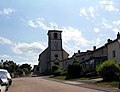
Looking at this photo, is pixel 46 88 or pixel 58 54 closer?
pixel 46 88

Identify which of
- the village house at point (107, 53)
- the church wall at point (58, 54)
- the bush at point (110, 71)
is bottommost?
the bush at point (110, 71)

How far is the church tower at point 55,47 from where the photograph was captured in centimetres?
10031

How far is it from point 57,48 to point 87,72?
45.5 metres

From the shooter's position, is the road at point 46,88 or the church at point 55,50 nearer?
the road at point 46,88

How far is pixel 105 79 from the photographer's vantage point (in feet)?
118

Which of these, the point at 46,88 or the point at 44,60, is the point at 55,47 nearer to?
the point at 44,60

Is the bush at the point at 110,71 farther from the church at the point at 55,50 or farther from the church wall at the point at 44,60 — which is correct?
the church wall at the point at 44,60

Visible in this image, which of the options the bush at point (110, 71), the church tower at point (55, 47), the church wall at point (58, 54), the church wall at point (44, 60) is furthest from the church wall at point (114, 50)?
the church wall at point (44, 60)

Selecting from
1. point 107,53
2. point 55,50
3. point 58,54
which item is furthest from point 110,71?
point 58,54

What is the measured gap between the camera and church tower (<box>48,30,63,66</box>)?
100312 millimetres

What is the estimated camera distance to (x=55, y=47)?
101 meters

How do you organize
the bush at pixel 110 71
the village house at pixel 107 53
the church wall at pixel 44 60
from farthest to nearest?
the church wall at pixel 44 60 < the village house at pixel 107 53 < the bush at pixel 110 71

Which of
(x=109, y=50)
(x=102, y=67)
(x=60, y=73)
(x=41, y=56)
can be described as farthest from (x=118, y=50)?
(x=41, y=56)

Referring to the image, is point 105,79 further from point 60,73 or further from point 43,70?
point 43,70
